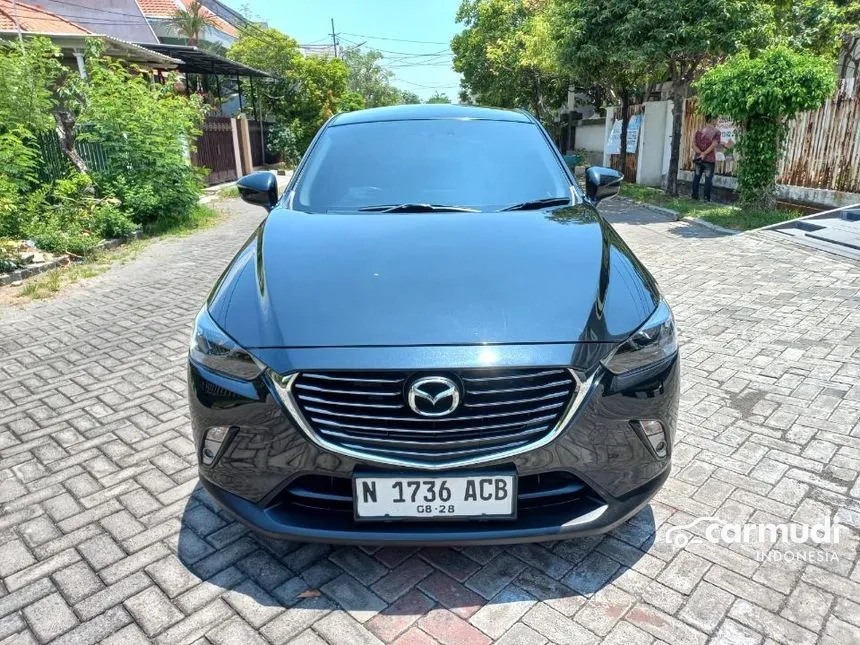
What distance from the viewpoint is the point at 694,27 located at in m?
11.0

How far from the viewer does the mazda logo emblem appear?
184 centimetres

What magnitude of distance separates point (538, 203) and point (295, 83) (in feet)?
86.1

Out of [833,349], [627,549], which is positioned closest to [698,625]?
[627,549]

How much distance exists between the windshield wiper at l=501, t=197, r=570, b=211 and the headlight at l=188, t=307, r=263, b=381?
1.44 m

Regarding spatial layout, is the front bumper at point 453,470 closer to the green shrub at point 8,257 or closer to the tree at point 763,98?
the green shrub at point 8,257

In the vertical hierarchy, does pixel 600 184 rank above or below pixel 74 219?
above

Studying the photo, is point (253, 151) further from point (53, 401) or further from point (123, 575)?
point (123, 575)

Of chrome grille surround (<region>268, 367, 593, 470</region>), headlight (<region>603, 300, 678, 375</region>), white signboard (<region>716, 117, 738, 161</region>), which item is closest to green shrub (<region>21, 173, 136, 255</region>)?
chrome grille surround (<region>268, 367, 593, 470</region>)

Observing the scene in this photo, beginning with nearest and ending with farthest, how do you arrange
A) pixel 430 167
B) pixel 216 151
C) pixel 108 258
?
1. pixel 430 167
2. pixel 108 258
3. pixel 216 151

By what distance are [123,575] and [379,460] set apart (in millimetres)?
1185

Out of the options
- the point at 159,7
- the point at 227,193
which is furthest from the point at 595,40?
the point at 159,7

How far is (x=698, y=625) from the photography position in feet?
6.59

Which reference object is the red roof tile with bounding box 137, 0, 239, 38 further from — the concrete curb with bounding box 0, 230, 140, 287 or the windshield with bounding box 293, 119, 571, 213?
the windshield with bounding box 293, 119, 571, 213

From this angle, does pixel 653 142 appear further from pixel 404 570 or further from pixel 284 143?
pixel 404 570
